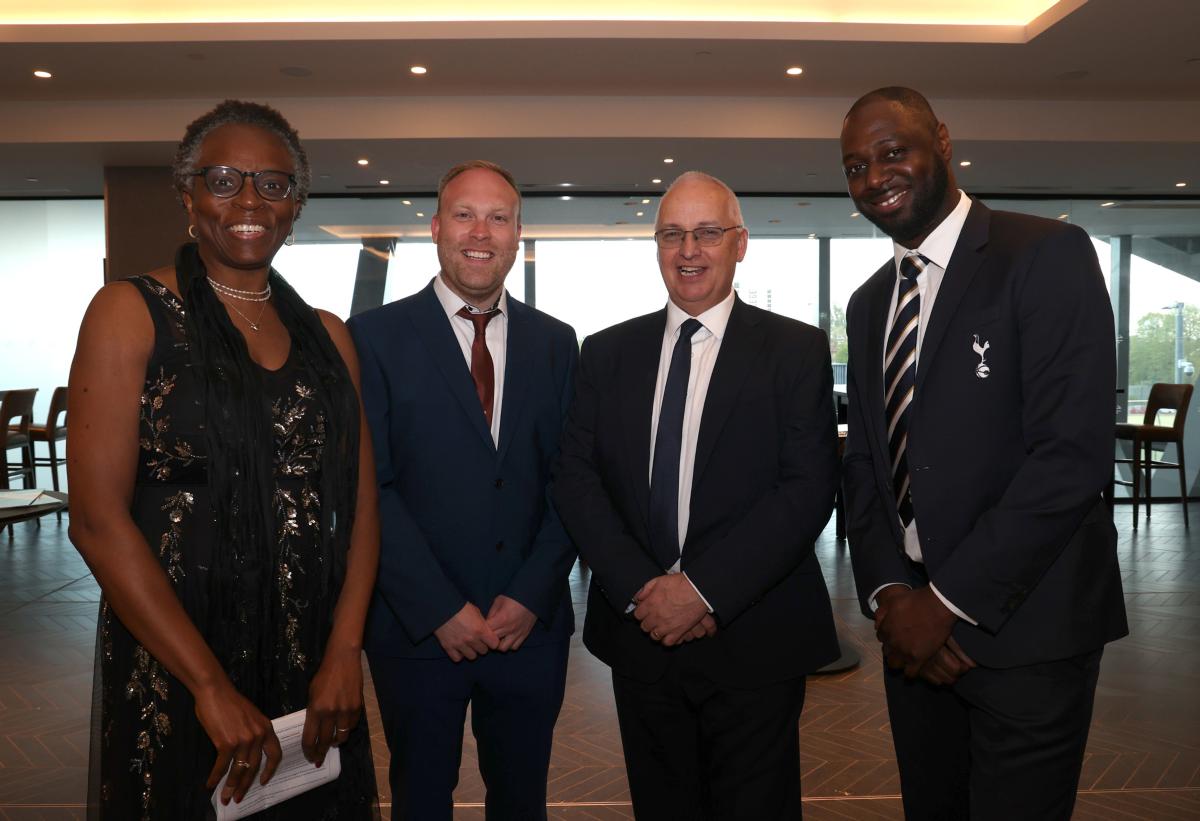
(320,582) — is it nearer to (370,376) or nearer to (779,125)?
(370,376)

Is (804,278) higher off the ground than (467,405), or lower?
higher

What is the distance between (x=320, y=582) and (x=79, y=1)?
640 centimetres

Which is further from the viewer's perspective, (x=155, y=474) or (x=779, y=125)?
(x=779, y=125)

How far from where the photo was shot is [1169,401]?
9.73 m

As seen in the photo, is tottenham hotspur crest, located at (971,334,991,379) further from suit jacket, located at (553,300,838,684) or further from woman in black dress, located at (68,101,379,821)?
woman in black dress, located at (68,101,379,821)

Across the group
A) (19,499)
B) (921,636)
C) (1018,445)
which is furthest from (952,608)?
(19,499)

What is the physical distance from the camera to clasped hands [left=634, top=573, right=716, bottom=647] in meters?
2.13

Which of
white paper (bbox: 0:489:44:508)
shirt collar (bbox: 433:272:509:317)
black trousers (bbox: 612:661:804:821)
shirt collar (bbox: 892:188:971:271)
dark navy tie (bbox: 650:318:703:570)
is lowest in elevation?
black trousers (bbox: 612:661:804:821)

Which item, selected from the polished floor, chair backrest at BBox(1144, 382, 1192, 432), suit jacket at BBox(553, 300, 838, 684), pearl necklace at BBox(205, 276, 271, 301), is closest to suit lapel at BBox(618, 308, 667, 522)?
suit jacket at BBox(553, 300, 838, 684)

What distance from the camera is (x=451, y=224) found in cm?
237

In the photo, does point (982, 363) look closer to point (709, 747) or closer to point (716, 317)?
point (716, 317)

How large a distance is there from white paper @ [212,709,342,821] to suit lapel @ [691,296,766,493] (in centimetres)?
100

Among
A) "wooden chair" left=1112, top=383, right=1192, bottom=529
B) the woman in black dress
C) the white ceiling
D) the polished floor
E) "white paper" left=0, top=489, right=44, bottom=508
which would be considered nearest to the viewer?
the woman in black dress

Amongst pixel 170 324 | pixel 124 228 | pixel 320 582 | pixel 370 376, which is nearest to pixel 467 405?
pixel 370 376
